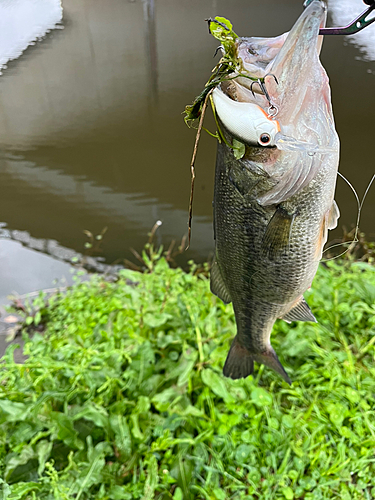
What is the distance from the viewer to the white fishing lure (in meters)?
0.72

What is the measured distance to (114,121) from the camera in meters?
4.03

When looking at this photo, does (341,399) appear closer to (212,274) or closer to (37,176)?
(212,274)

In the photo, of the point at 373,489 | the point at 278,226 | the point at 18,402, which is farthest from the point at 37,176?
the point at 373,489

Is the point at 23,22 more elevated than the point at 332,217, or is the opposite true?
the point at 23,22

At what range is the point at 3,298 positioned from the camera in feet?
11.6

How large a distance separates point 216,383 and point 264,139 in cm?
146

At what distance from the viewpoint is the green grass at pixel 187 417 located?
1601 mm

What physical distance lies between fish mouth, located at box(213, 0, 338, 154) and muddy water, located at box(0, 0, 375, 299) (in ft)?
9.98

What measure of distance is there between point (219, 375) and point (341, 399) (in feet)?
2.55

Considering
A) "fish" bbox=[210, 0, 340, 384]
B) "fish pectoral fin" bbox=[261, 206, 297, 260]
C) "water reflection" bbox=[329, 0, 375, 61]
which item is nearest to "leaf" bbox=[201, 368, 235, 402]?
"fish" bbox=[210, 0, 340, 384]

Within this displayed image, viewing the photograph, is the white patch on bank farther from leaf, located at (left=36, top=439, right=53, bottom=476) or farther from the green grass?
leaf, located at (left=36, top=439, right=53, bottom=476)

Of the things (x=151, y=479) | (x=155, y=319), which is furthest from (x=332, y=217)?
(x=151, y=479)

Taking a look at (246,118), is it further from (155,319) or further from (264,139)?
(155,319)

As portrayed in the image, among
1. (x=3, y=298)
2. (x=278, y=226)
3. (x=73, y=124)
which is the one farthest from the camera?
(x=73, y=124)
